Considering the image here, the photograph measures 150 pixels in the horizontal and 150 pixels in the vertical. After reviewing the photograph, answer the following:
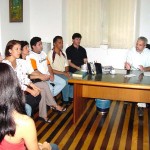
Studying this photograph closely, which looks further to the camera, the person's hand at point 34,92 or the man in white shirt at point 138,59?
the man in white shirt at point 138,59

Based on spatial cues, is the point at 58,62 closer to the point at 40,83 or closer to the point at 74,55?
the point at 74,55

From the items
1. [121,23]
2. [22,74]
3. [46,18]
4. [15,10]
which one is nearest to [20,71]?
[22,74]

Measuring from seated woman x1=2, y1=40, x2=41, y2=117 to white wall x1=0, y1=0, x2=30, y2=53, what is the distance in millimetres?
804

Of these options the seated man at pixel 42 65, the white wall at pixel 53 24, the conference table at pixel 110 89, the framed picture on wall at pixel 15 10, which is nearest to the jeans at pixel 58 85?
the seated man at pixel 42 65

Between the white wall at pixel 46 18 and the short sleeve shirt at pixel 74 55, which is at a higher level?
the white wall at pixel 46 18

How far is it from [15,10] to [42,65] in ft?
4.00

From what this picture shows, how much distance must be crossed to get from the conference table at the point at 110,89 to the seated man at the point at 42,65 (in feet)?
1.89

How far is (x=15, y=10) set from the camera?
4.55 m

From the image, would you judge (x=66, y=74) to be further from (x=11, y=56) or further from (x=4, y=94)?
(x=4, y=94)

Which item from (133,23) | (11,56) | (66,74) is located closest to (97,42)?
(133,23)

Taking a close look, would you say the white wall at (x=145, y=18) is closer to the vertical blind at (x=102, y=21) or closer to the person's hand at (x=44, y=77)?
the vertical blind at (x=102, y=21)

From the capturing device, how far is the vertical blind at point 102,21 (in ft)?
17.0

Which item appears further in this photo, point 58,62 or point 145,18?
point 145,18

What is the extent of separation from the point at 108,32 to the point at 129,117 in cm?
213
